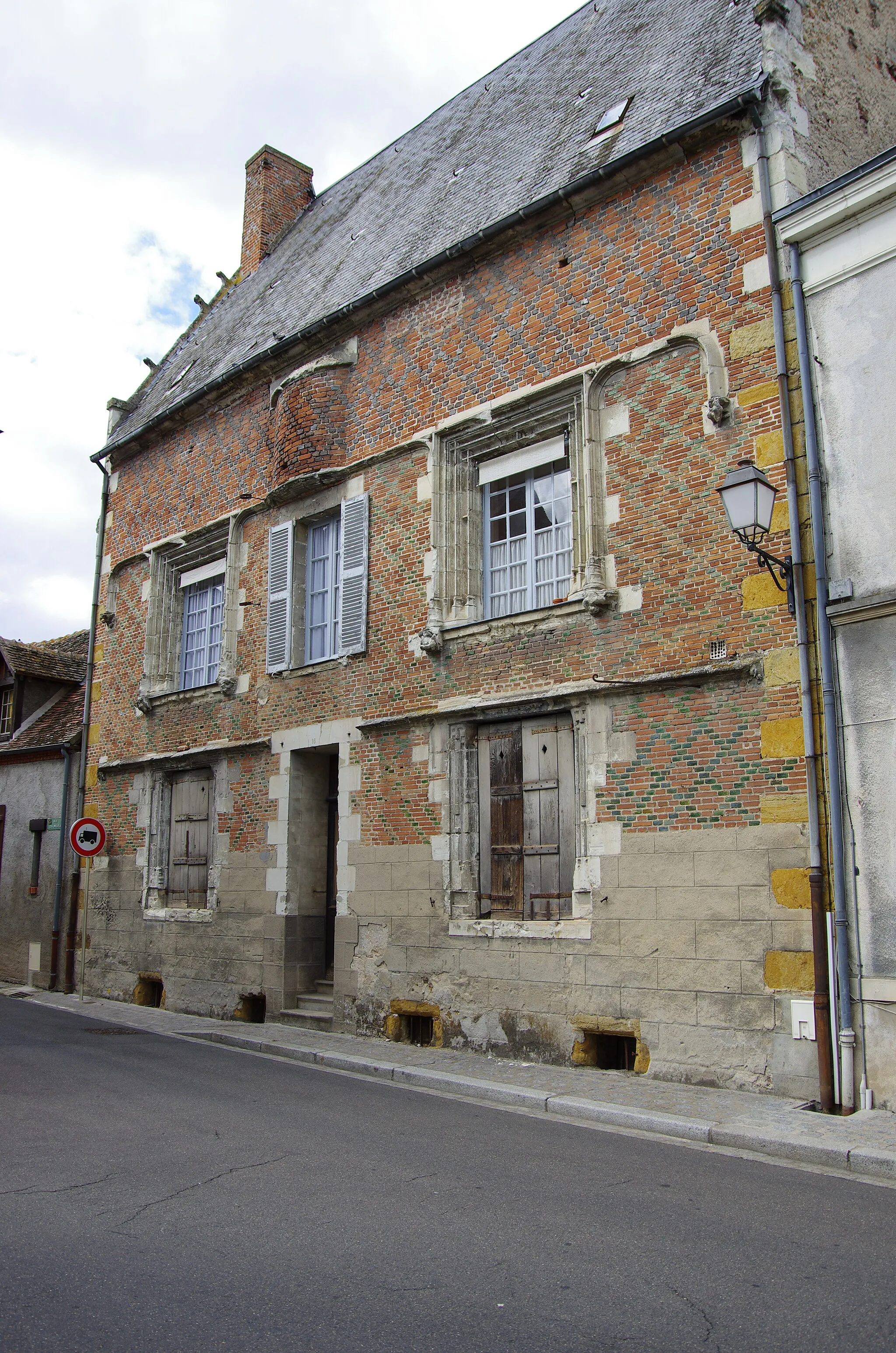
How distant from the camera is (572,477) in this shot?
969 centimetres

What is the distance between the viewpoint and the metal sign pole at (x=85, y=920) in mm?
13914

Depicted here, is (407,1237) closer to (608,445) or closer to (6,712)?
(608,445)

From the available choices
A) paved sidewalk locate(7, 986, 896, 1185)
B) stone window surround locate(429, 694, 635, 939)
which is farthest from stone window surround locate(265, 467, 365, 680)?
paved sidewalk locate(7, 986, 896, 1185)

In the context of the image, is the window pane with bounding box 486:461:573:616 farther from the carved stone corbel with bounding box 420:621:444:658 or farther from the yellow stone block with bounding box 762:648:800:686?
the yellow stone block with bounding box 762:648:800:686

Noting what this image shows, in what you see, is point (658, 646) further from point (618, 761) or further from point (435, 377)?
point (435, 377)

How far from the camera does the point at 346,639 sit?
11570 mm

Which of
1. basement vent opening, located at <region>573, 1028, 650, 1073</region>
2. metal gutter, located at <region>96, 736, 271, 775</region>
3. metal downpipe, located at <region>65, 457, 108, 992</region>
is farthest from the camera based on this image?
metal downpipe, located at <region>65, 457, 108, 992</region>

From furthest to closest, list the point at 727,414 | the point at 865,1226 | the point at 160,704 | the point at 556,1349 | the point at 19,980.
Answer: the point at 19,980
the point at 160,704
the point at 727,414
the point at 865,1226
the point at 556,1349

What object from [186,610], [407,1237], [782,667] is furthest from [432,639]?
[407,1237]

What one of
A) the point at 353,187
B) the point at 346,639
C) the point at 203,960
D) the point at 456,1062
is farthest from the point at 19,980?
the point at 353,187

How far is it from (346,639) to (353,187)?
8683mm

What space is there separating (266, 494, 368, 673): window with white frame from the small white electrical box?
6.27 meters

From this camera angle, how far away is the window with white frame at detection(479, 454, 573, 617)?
393 inches

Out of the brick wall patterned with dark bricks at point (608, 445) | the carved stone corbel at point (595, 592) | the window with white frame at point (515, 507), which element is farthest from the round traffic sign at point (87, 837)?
the carved stone corbel at point (595, 592)
